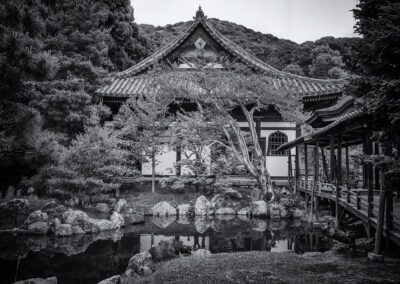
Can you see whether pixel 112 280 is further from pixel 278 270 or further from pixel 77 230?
pixel 77 230

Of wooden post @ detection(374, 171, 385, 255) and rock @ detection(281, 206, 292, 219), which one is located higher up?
wooden post @ detection(374, 171, 385, 255)

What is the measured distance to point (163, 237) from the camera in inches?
465

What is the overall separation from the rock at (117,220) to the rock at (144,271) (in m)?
5.77

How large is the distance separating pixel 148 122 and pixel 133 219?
485 centimetres

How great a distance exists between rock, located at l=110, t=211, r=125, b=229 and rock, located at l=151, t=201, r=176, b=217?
7.19ft

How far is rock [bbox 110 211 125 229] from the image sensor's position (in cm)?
1297

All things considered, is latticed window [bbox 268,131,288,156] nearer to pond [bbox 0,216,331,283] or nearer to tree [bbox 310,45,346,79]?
pond [bbox 0,216,331,283]

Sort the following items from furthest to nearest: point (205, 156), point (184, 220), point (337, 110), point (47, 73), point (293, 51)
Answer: point (293, 51) → point (205, 156) → point (184, 220) → point (337, 110) → point (47, 73)

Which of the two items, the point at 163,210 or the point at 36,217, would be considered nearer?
the point at 36,217

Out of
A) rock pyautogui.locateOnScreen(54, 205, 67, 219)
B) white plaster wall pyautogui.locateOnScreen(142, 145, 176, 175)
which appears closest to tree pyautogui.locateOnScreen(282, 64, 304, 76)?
white plaster wall pyautogui.locateOnScreen(142, 145, 176, 175)

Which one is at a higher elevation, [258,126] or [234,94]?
[234,94]

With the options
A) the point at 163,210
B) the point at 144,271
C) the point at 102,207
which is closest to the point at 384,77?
the point at 144,271

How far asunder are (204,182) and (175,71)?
5.78 metres

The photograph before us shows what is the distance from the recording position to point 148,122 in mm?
16109
